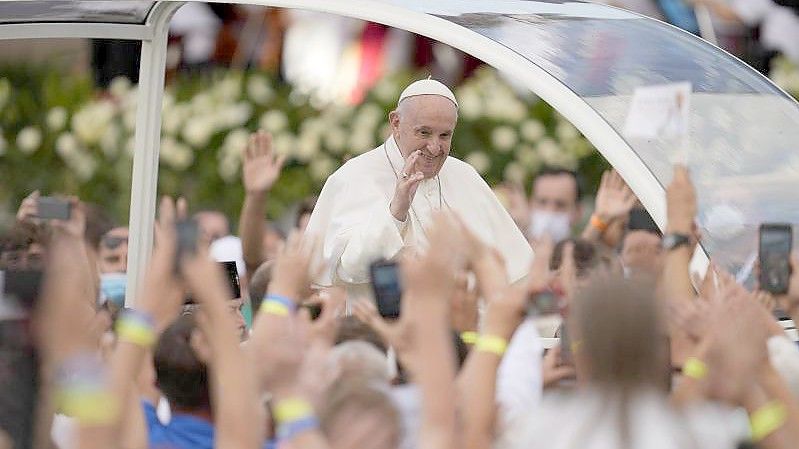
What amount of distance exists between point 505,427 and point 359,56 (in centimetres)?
719

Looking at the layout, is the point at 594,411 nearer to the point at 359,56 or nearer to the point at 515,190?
the point at 515,190

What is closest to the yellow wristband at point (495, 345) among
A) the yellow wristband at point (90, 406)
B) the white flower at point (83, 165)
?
the yellow wristband at point (90, 406)

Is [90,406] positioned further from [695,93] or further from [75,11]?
[75,11]

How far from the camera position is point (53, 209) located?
5.75 meters

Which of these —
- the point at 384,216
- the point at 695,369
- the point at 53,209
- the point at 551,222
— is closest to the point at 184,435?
the point at 695,369

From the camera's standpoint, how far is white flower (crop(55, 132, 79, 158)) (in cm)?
1018

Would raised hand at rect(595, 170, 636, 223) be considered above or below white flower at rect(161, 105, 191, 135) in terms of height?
below

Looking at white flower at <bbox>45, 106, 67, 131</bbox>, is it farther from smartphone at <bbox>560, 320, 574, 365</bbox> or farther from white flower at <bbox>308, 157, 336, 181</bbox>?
smartphone at <bbox>560, 320, 574, 365</bbox>

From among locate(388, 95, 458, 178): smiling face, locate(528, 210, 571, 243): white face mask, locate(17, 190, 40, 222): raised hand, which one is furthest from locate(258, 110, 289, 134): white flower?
locate(17, 190, 40, 222): raised hand

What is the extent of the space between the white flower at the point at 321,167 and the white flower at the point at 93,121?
0.98 metres

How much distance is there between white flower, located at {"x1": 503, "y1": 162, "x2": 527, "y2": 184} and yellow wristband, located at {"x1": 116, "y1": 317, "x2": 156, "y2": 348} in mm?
6064

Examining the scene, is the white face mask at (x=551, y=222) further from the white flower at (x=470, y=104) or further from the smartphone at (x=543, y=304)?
the smartphone at (x=543, y=304)

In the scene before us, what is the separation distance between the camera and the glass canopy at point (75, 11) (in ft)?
20.7

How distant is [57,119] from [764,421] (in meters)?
7.01
